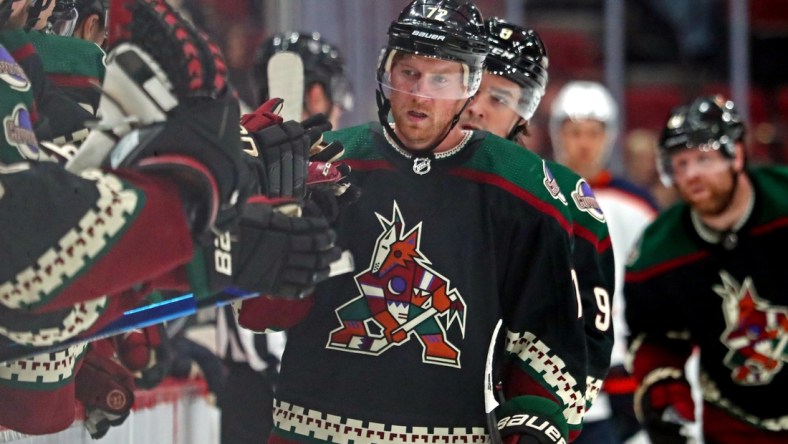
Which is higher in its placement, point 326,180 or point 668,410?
point 326,180

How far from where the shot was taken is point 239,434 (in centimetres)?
254

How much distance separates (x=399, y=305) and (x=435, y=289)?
6cm

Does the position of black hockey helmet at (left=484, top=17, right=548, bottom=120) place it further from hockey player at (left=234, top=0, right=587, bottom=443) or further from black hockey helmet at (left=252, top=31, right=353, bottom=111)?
black hockey helmet at (left=252, top=31, right=353, bottom=111)

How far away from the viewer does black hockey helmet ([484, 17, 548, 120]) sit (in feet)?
8.03

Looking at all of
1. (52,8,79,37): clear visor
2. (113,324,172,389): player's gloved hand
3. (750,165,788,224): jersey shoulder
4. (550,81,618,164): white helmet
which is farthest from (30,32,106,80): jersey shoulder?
(550,81,618,164): white helmet

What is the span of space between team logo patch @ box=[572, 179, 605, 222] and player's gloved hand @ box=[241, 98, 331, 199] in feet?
2.18

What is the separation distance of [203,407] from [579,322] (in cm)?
98

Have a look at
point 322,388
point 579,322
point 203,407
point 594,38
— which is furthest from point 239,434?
point 594,38

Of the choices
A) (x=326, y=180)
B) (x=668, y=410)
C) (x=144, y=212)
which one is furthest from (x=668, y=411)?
(x=144, y=212)

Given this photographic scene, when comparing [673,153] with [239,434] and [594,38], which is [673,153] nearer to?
[239,434]

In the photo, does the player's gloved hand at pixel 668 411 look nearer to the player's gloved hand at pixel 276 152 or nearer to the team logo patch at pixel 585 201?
the team logo patch at pixel 585 201

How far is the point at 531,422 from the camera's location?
76.7 inches

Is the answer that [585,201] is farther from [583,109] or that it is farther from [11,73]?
[583,109]

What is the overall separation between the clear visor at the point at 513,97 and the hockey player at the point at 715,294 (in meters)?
0.85
